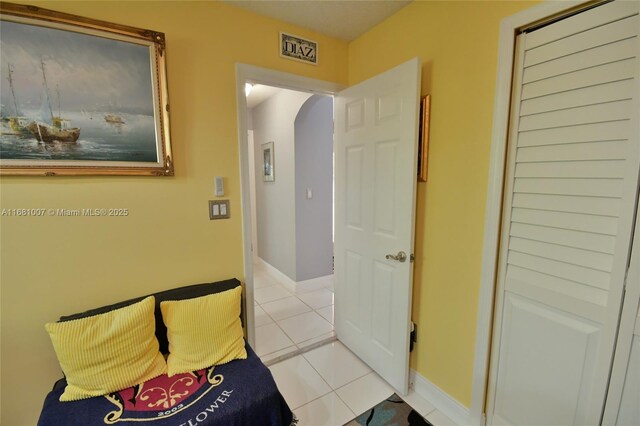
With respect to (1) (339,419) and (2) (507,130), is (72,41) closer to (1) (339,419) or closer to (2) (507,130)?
(2) (507,130)

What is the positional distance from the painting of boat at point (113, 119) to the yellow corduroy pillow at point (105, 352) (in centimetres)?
94

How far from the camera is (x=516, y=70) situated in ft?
4.03

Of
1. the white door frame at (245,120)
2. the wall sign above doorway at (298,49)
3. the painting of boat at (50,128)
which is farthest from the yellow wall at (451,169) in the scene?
the painting of boat at (50,128)

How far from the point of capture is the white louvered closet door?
3.22 ft

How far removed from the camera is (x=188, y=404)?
3.92ft

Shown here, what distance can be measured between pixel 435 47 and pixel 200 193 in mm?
1575

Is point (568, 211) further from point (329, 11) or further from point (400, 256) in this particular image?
point (329, 11)

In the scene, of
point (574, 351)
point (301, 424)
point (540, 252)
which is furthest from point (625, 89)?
point (301, 424)

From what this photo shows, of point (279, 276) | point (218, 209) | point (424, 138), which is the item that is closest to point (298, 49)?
point (424, 138)

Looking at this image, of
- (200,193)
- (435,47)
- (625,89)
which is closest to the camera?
(625,89)

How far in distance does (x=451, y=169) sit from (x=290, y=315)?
2038 millimetres

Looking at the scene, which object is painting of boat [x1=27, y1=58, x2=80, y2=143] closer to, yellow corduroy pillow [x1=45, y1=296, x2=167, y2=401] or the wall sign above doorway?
yellow corduroy pillow [x1=45, y1=296, x2=167, y2=401]

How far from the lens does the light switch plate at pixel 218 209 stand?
175cm

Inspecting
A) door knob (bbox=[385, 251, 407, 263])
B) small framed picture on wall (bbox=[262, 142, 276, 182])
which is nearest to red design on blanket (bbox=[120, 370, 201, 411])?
door knob (bbox=[385, 251, 407, 263])
